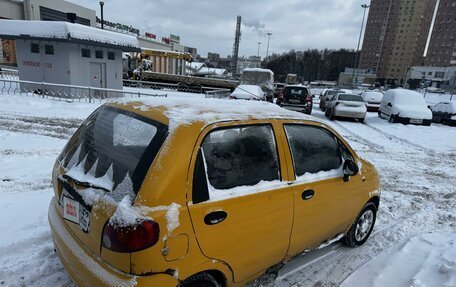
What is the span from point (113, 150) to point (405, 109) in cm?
1745

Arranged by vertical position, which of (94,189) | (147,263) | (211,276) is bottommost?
(211,276)

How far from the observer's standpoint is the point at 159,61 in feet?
126

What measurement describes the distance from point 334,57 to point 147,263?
123m

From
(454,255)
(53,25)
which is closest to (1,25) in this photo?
(53,25)

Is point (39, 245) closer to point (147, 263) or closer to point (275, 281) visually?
point (147, 263)

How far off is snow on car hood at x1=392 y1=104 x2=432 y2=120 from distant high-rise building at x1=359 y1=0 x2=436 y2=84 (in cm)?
10738

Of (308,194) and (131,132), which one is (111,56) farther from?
(308,194)

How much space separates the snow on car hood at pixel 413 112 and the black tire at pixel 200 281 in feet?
55.2

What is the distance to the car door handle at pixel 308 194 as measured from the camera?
296cm

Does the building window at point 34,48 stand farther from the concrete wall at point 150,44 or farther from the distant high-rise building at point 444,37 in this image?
the distant high-rise building at point 444,37

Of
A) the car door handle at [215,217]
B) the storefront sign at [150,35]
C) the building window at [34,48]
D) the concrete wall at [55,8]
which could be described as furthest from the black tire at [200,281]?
the storefront sign at [150,35]

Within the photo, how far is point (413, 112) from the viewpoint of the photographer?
637 inches

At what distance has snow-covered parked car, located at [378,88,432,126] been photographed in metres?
16.2

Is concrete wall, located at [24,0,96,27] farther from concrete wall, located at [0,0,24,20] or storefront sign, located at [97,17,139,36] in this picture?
storefront sign, located at [97,17,139,36]
